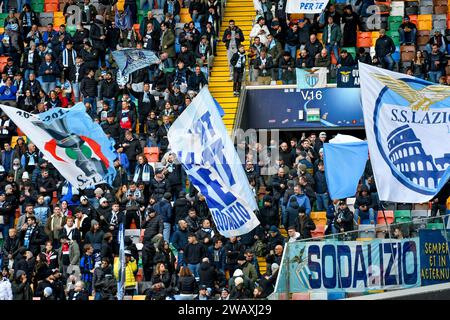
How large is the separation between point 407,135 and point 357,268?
2551 mm

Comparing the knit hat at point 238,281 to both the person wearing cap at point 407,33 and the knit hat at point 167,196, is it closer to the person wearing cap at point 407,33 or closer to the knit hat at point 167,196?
the knit hat at point 167,196

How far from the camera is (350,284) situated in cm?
2456

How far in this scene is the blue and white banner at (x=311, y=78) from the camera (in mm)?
35625

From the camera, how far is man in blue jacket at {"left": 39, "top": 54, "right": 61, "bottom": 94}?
124 ft

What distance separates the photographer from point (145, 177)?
110ft

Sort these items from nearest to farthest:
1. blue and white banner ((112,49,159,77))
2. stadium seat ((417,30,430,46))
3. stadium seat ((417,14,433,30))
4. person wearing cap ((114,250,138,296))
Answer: person wearing cap ((114,250,138,296)) → blue and white banner ((112,49,159,77)) → stadium seat ((417,30,430,46)) → stadium seat ((417,14,433,30))

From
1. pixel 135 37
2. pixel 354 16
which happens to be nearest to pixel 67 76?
pixel 135 37

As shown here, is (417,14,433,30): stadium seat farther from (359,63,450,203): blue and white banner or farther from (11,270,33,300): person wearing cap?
(11,270,33,300): person wearing cap

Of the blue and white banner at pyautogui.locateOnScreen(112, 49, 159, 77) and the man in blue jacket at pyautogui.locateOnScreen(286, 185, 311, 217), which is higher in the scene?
the blue and white banner at pyautogui.locateOnScreen(112, 49, 159, 77)

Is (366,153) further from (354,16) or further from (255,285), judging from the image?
(354,16)

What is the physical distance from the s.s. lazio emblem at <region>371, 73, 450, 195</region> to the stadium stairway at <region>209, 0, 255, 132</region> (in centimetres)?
1135

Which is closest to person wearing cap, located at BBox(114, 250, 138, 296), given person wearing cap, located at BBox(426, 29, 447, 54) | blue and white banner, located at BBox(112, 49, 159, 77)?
blue and white banner, located at BBox(112, 49, 159, 77)

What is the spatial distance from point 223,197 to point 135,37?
13.4 meters

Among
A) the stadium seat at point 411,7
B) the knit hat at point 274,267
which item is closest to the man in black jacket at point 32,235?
the knit hat at point 274,267
